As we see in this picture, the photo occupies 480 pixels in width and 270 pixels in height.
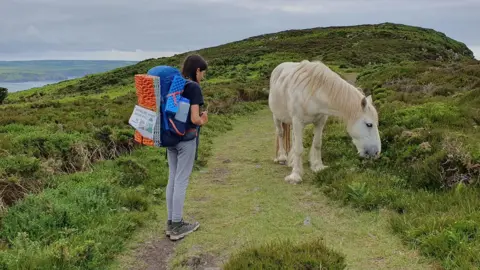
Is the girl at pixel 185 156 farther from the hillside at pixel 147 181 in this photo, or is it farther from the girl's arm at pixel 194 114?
the hillside at pixel 147 181

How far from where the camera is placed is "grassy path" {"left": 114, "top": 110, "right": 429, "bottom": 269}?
210 inches

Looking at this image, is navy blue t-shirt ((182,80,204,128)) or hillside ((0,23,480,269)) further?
navy blue t-shirt ((182,80,204,128))

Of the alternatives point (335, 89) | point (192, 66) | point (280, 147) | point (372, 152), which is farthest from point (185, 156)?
point (280, 147)

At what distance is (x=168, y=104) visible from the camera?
563cm

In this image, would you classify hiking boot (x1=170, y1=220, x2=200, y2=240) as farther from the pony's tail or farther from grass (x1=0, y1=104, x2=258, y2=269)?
the pony's tail

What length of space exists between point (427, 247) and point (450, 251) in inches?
12.1

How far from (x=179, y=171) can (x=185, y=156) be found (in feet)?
0.77

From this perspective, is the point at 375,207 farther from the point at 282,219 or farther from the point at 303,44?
the point at 303,44

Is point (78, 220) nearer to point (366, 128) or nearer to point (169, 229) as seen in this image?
point (169, 229)

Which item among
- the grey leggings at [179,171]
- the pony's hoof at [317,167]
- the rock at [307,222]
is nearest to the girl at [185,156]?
the grey leggings at [179,171]

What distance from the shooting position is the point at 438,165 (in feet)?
23.2

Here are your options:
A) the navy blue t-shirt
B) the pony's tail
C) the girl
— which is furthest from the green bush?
the pony's tail

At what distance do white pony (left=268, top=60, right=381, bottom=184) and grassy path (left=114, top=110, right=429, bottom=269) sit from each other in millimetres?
842

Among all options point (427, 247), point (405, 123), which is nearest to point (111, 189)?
point (427, 247)
